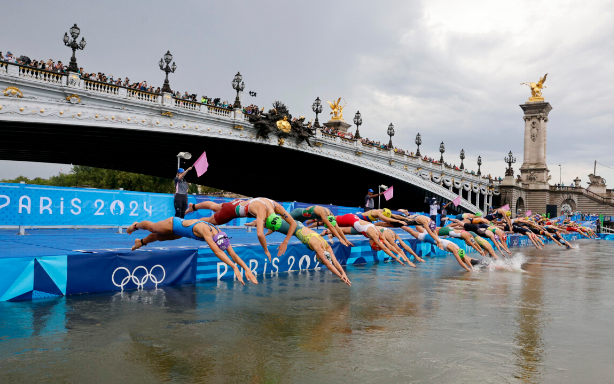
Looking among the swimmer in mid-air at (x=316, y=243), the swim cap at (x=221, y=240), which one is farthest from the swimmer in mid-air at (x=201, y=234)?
the swimmer in mid-air at (x=316, y=243)

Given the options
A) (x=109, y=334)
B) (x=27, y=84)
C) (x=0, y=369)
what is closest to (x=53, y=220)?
(x=109, y=334)

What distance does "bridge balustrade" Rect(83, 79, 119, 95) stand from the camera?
37.4 meters

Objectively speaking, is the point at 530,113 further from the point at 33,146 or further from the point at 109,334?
the point at 109,334

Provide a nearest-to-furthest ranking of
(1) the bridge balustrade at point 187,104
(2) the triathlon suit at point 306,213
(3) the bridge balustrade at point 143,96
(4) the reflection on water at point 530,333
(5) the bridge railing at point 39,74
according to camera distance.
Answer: (4) the reflection on water at point 530,333, (2) the triathlon suit at point 306,213, (5) the bridge railing at point 39,74, (3) the bridge balustrade at point 143,96, (1) the bridge balustrade at point 187,104

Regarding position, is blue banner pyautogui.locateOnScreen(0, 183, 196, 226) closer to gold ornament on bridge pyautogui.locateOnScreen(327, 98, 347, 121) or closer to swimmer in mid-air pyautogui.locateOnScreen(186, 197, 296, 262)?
swimmer in mid-air pyautogui.locateOnScreen(186, 197, 296, 262)

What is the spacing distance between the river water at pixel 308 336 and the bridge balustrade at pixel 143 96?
31.6 meters

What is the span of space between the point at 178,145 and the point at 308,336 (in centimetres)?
4341

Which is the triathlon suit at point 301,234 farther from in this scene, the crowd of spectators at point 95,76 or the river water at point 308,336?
the crowd of spectators at point 95,76

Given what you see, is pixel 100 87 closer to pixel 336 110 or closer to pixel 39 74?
pixel 39 74

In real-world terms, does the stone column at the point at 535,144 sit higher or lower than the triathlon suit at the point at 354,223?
higher

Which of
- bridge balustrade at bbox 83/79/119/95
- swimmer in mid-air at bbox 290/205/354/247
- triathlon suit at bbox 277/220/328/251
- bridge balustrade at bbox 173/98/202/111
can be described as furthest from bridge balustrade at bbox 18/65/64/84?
triathlon suit at bbox 277/220/328/251

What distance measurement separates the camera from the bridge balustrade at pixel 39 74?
3343 centimetres

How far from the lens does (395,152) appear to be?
72250 millimetres

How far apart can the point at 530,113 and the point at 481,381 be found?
103732 mm
